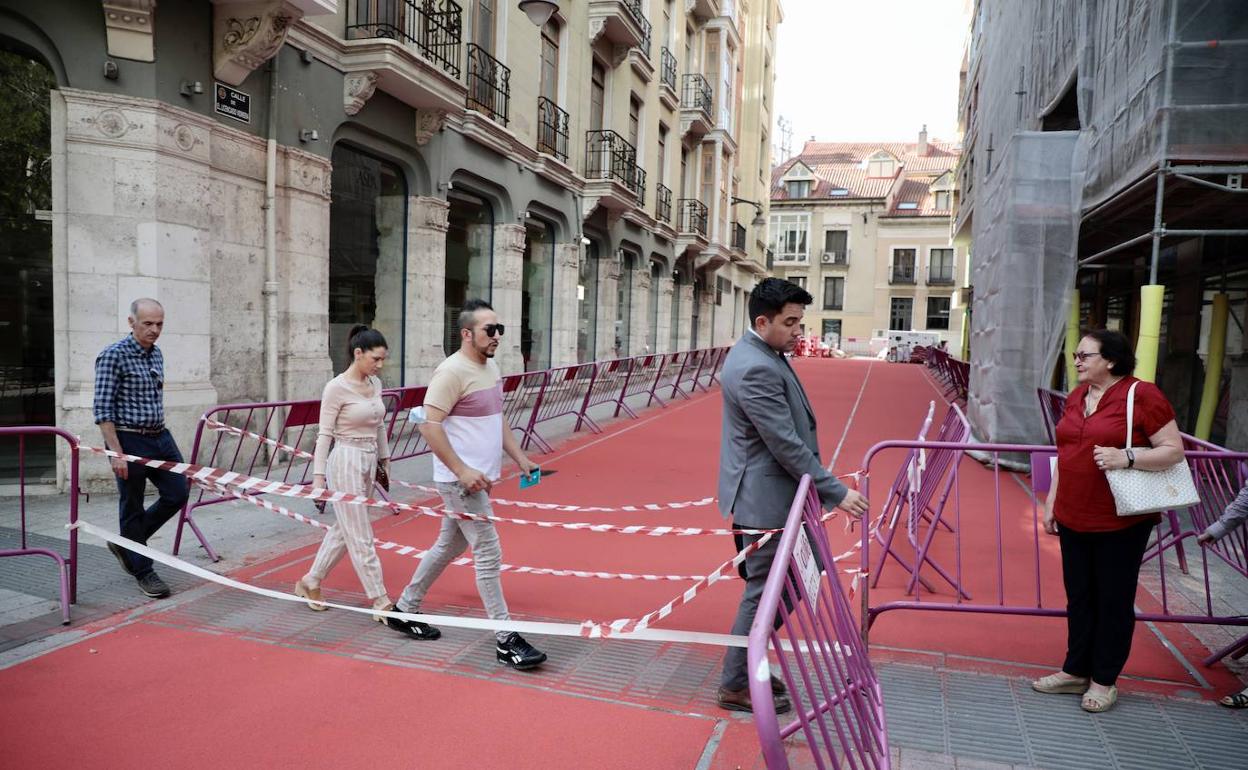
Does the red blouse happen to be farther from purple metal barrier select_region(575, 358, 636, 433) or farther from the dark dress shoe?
purple metal barrier select_region(575, 358, 636, 433)

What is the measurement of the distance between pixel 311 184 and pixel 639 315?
49.6 feet

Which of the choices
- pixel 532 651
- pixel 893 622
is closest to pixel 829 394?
pixel 893 622

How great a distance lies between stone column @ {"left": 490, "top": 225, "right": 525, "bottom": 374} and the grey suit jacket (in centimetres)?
1188

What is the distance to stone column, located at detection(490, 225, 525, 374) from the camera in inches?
606

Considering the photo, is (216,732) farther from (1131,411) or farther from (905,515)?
(905,515)

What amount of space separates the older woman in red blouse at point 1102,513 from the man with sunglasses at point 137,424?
17.4ft

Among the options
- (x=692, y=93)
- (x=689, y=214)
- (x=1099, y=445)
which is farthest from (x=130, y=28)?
(x=692, y=93)

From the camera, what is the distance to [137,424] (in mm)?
5125

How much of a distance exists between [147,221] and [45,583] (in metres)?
3.88

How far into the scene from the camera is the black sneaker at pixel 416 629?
459 cm

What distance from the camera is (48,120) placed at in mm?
8055

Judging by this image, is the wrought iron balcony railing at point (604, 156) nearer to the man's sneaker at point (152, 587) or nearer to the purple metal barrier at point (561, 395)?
the purple metal barrier at point (561, 395)

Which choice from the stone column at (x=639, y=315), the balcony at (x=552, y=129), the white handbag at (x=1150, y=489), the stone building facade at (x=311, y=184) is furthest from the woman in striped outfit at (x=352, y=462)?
the stone column at (x=639, y=315)

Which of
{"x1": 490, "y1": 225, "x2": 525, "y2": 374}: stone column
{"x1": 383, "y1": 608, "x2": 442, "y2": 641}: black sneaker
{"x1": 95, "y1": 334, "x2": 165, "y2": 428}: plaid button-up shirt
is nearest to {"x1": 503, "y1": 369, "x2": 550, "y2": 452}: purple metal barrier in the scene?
{"x1": 490, "y1": 225, "x2": 525, "y2": 374}: stone column
